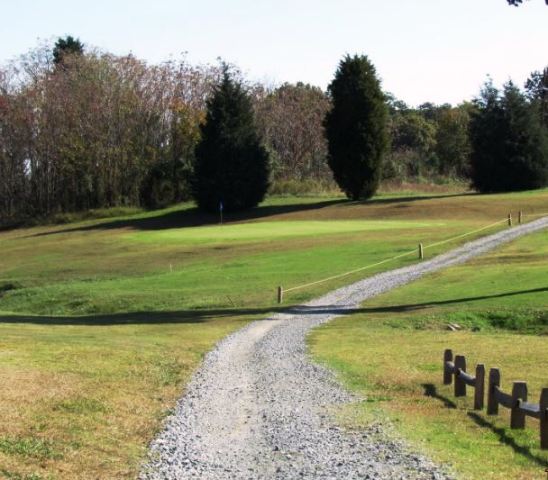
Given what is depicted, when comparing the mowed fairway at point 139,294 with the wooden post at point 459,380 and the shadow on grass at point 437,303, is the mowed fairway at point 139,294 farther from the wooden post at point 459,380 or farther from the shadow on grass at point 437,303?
the wooden post at point 459,380

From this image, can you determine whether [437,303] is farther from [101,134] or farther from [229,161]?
[101,134]

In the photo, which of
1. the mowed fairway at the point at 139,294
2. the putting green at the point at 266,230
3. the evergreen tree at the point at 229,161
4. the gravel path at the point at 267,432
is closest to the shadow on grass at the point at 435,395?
the gravel path at the point at 267,432

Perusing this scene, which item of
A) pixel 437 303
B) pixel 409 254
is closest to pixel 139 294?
pixel 437 303

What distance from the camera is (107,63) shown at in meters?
86.6

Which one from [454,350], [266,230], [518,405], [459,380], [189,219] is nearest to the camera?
[518,405]

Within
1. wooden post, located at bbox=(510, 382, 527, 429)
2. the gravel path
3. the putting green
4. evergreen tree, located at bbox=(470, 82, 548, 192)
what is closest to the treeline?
evergreen tree, located at bbox=(470, 82, 548, 192)

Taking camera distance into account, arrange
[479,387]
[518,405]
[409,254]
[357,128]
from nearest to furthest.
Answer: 1. [518,405]
2. [479,387]
3. [409,254]
4. [357,128]

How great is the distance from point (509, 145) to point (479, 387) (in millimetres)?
60907

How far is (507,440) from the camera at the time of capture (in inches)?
500

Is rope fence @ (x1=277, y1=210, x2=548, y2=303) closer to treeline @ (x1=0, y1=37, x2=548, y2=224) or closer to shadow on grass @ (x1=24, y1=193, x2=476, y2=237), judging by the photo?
shadow on grass @ (x1=24, y1=193, x2=476, y2=237)

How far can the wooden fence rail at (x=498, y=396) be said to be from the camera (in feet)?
39.3

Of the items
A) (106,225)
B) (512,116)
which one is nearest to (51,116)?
(106,225)

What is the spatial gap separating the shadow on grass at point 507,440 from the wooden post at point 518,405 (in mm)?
211

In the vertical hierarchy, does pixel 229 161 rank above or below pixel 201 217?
above
